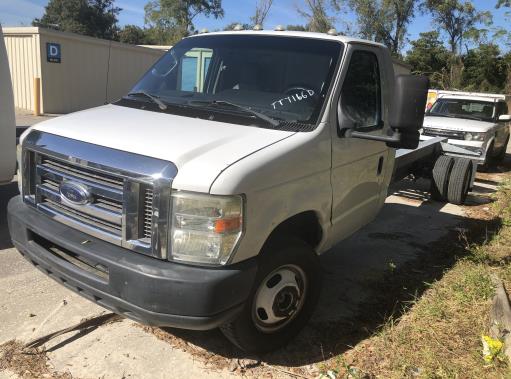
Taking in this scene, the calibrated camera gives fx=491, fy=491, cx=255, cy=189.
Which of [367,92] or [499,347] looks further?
[367,92]

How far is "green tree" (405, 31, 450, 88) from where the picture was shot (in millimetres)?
40247

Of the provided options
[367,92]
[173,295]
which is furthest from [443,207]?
[173,295]

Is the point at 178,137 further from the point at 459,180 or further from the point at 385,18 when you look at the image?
the point at 385,18

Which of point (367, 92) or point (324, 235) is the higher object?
point (367, 92)

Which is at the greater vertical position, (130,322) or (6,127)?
(6,127)

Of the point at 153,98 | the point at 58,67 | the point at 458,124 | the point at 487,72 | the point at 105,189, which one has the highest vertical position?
the point at 487,72

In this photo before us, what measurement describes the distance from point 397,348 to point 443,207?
194 inches

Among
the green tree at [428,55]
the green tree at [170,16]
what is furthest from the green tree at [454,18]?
the green tree at [170,16]

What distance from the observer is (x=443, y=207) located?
25.6 ft

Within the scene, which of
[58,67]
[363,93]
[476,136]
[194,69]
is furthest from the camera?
[58,67]

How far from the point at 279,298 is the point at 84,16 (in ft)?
215

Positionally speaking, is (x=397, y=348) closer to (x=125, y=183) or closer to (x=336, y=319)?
(x=336, y=319)

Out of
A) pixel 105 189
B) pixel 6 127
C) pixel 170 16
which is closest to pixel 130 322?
pixel 105 189

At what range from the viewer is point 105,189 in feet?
9.12
